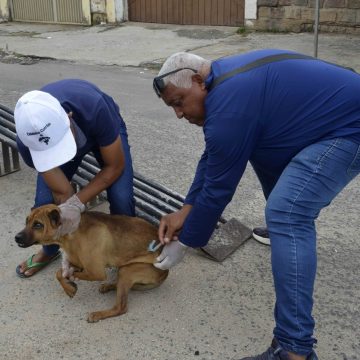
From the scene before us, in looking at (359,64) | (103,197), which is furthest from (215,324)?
(359,64)

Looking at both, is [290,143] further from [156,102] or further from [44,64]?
[44,64]

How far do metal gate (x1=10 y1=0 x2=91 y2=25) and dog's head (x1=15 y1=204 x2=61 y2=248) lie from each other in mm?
11771

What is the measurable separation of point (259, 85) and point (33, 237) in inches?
51.8

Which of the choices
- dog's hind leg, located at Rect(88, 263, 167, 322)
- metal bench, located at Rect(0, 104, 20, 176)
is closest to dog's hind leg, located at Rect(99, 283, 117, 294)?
dog's hind leg, located at Rect(88, 263, 167, 322)

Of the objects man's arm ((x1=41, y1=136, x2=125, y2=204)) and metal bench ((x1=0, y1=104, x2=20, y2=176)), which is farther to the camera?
metal bench ((x1=0, y1=104, x2=20, y2=176))

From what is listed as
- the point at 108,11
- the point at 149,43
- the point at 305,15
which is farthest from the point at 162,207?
the point at 108,11

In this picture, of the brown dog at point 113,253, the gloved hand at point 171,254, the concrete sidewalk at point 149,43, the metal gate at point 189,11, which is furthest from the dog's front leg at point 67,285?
the metal gate at point 189,11

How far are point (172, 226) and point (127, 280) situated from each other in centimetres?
42

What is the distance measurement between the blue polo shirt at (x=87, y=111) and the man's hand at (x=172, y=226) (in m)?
0.56

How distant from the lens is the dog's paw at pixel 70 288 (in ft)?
10.0

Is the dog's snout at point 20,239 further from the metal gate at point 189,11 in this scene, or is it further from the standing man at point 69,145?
the metal gate at point 189,11

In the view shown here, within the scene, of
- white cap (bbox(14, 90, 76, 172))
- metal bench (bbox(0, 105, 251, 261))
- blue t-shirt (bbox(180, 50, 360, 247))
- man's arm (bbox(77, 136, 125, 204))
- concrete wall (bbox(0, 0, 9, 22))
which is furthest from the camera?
concrete wall (bbox(0, 0, 9, 22))

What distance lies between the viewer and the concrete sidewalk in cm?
996

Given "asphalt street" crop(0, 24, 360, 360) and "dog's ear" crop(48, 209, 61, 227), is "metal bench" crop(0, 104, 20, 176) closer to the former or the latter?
"asphalt street" crop(0, 24, 360, 360)
